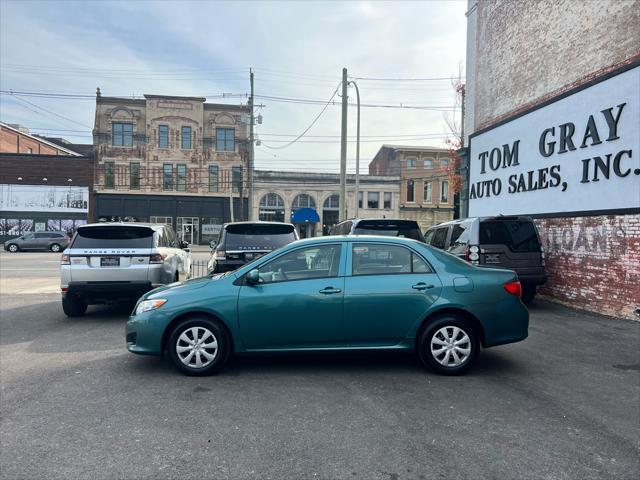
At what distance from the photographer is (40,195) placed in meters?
37.8

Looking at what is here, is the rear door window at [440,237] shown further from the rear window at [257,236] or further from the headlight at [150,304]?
the headlight at [150,304]

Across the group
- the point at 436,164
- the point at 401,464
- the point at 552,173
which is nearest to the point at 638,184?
the point at 552,173

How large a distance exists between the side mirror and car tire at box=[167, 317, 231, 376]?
59 cm

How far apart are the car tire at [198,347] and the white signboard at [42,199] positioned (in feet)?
125

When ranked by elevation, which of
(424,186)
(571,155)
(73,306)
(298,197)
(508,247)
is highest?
(424,186)

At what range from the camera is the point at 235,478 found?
306 cm

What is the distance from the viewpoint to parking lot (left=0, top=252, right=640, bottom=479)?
3229mm

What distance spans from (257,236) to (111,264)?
2.67 m

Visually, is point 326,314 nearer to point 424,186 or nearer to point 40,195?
point 424,186

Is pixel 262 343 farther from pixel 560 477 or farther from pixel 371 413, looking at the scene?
pixel 560 477

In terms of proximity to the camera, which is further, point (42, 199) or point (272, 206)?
point (272, 206)

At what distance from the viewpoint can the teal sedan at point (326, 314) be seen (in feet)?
16.5

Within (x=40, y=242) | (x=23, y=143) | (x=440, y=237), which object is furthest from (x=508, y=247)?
(x=23, y=143)

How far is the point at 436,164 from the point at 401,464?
42.7m
